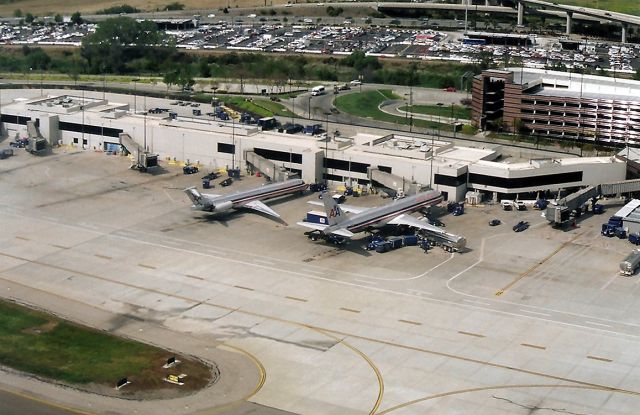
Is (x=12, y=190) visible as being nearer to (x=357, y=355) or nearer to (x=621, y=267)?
(x=357, y=355)

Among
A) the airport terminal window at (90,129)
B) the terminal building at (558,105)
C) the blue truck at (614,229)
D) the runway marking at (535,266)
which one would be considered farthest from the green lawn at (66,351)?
the terminal building at (558,105)

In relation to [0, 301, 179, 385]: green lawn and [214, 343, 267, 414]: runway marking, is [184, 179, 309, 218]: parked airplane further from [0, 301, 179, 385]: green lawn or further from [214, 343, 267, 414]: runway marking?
[214, 343, 267, 414]: runway marking

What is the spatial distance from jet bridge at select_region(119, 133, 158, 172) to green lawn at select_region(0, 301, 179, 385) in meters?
58.1

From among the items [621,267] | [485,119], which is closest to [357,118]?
[485,119]

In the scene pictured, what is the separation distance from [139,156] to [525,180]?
58050 millimetres

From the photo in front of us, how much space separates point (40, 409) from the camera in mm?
76062

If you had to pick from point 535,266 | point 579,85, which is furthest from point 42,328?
point 579,85

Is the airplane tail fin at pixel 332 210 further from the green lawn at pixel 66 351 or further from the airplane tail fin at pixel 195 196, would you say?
the green lawn at pixel 66 351

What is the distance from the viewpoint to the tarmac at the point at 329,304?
79.8m

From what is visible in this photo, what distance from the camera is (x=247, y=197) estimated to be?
130 metres

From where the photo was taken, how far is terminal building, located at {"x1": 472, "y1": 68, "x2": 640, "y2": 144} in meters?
170

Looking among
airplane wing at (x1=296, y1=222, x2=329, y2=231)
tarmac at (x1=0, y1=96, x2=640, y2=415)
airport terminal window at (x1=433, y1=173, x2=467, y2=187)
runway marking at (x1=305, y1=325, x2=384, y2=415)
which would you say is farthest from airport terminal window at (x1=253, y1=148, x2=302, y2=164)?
runway marking at (x1=305, y1=325, x2=384, y2=415)

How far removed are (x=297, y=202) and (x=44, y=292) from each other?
4443cm

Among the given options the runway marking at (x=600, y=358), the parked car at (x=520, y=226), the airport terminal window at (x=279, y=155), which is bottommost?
the runway marking at (x=600, y=358)
